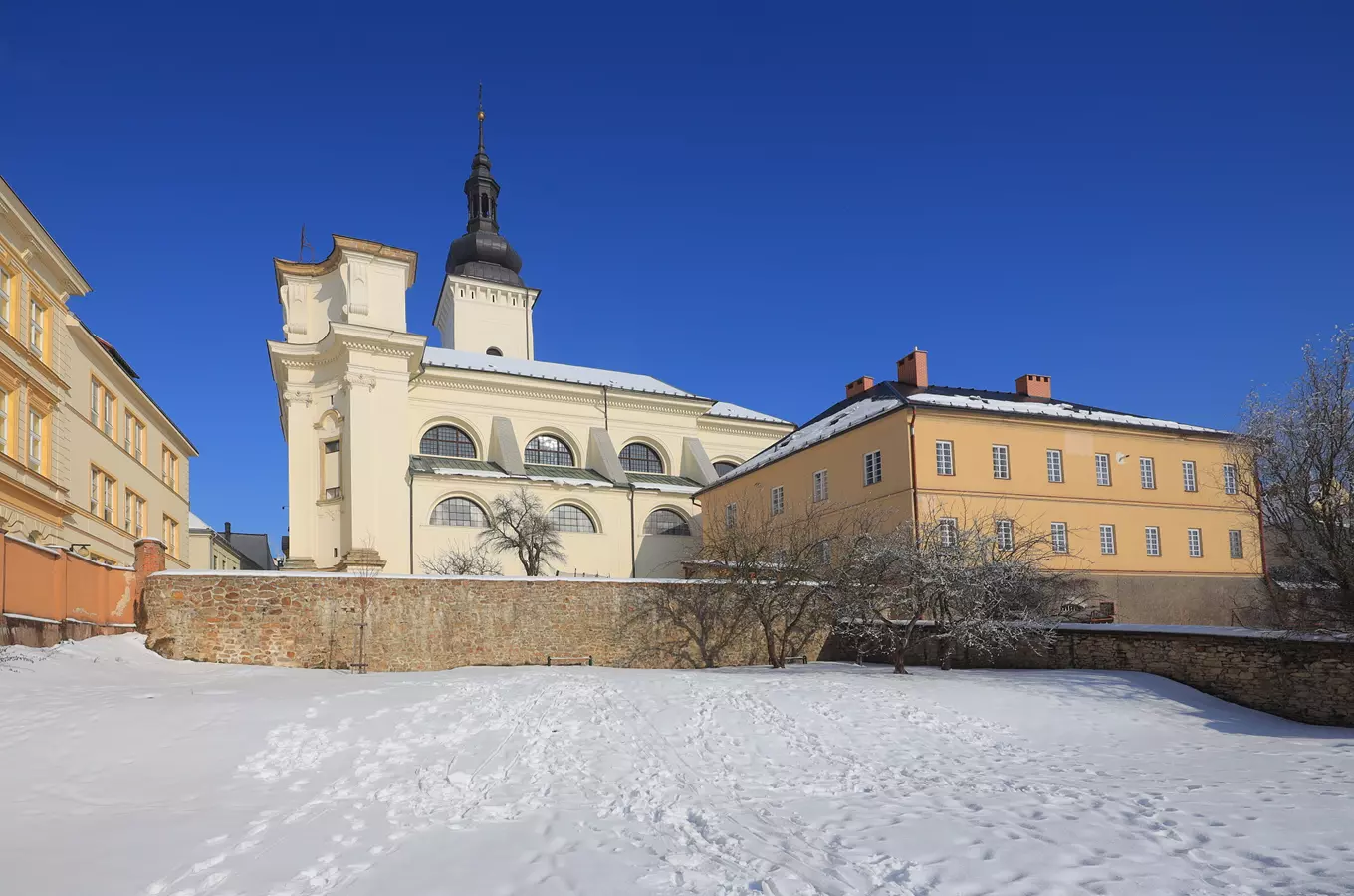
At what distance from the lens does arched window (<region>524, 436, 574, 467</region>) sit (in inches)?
1774

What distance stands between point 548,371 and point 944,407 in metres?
24.0

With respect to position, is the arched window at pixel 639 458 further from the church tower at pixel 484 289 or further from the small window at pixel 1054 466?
the small window at pixel 1054 466

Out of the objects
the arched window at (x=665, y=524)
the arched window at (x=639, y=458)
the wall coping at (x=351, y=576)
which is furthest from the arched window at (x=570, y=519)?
the wall coping at (x=351, y=576)

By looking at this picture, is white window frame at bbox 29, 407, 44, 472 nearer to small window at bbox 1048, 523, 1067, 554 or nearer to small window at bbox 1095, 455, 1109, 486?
small window at bbox 1048, 523, 1067, 554

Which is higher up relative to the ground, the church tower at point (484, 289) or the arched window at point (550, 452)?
the church tower at point (484, 289)

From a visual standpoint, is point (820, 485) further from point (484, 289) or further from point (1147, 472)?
point (484, 289)

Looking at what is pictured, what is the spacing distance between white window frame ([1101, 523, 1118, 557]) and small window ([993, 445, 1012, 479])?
3784 mm

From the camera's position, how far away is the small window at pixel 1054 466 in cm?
2988

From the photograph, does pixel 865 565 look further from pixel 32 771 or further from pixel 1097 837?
pixel 32 771

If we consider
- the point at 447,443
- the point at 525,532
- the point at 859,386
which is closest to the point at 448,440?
the point at 447,443

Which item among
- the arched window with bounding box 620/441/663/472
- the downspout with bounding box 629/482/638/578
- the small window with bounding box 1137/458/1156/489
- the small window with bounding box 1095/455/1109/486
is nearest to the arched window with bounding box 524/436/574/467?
the arched window with bounding box 620/441/663/472

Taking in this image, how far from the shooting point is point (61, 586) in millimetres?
14891

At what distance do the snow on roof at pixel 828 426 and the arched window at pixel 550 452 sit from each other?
10072 mm

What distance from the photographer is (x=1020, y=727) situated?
14.4 m
